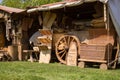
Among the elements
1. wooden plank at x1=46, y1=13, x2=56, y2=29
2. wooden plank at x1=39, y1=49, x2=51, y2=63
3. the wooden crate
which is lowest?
wooden plank at x1=39, y1=49, x2=51, y2=63

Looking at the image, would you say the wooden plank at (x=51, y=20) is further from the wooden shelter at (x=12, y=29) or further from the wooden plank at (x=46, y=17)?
the wooden shelter at (x=12, y=29)

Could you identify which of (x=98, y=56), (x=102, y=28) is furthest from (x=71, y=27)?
(x=98, y=56)

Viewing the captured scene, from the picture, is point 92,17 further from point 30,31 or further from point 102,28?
point 30,31

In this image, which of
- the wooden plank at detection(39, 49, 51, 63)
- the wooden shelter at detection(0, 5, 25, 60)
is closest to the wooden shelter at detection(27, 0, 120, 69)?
the wooden plank at detection(39, 49, 51, 63)

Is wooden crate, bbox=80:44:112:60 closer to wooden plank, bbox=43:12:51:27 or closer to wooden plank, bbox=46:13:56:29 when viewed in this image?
wooden plank, bbox=46:13:56:29

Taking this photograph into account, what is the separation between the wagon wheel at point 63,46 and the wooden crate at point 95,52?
87cm

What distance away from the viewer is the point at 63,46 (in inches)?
597

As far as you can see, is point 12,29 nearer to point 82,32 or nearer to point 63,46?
point 63,46

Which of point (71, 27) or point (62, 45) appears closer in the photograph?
point (62, 45)

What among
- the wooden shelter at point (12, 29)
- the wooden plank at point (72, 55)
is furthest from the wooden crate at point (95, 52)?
the wooden shelter at point (12, 29)

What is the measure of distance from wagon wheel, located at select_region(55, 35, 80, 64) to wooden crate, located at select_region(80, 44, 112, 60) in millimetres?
868

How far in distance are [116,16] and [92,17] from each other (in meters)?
2.44

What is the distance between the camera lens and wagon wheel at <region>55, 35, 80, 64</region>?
49.1ft

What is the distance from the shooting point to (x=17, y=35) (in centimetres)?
1781
